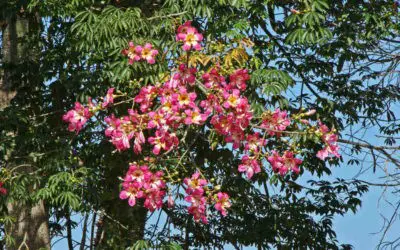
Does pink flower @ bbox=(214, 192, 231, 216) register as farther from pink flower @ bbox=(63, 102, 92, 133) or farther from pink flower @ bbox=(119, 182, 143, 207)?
pink flower @ bbox=(63, 102, 92, 133)

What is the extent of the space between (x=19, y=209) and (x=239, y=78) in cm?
252

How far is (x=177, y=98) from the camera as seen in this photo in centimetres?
381

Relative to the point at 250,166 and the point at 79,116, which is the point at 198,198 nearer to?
the point at 250,166

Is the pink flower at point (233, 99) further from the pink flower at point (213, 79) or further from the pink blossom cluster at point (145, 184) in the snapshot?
the pink blossom cluster at point (145, 184)

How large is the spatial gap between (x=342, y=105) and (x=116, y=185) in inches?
75.2

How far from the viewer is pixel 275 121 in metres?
3.95

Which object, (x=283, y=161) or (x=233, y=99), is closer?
(x=233, y=99)

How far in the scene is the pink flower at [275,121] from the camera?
3.94 m

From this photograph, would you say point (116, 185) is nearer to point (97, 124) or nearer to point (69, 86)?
point (97, 124)

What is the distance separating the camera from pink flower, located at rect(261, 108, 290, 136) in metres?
3.94

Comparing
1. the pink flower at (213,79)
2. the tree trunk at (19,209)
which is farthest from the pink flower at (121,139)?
the tree trunk at (19,209)

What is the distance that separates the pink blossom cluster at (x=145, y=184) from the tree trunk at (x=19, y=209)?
180 cm

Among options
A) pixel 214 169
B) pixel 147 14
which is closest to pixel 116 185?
pixel 214 169

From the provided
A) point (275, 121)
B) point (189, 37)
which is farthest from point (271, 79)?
point (189, 37)
